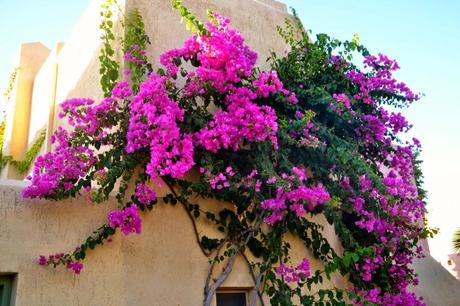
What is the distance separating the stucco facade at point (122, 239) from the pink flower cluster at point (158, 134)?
0.62m

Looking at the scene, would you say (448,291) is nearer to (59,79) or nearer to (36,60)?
(59,79)

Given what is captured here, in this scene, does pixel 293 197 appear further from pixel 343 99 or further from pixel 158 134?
pixel 343 99

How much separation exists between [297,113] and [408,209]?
65.9 inches

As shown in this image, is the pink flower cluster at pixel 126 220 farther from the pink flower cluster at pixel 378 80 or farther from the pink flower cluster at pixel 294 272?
the pink flower cluster at pixel 378 80

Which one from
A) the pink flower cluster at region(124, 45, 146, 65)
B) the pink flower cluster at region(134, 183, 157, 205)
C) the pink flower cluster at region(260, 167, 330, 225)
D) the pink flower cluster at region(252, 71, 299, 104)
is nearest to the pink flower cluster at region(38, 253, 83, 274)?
the pink flower cluster at region(134, 183, 157, 205)

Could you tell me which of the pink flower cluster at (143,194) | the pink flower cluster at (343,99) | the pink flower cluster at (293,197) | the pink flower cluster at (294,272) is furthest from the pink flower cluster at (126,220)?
the pink flower cluster at (343,99)

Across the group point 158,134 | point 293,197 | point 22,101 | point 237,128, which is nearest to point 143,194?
point 158,134

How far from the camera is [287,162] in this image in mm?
5242

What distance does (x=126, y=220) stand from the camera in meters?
4.26

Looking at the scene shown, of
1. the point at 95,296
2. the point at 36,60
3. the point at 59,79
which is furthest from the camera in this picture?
the point at 36,60

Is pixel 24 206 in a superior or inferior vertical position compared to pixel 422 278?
superior

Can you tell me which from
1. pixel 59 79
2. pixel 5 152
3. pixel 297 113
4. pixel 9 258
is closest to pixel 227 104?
pixel 297 113

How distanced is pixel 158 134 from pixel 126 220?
0.81 metres

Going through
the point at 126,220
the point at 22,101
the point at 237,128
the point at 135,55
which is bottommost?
the point at 126,220
